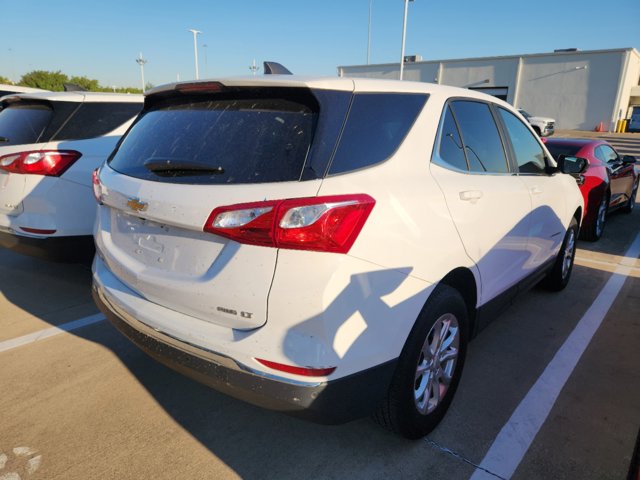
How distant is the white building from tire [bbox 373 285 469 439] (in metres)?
39.6

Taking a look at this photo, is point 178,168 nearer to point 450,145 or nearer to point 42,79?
point 450,145

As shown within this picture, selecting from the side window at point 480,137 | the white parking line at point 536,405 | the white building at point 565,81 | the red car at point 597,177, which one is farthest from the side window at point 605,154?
the white building at point 565,81

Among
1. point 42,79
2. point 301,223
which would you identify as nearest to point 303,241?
point 301,223

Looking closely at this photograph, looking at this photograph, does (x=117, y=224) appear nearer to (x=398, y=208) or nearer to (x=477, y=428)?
(x=398, y=208)

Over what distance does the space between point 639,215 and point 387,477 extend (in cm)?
923

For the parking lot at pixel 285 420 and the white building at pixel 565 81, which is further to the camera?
the white building at pixel 565 81

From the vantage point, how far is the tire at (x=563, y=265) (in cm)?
432

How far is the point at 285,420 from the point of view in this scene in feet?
8.24

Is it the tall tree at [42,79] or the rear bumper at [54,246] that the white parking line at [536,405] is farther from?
the tall tree at [42,79]

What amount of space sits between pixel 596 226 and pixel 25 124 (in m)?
7.10

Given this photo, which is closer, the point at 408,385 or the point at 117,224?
the point at 408,385

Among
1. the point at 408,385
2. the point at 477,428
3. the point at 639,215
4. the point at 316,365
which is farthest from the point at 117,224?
the point at 639,215

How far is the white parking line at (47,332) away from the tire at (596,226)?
20.8 feet

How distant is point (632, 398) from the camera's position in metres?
2.78
